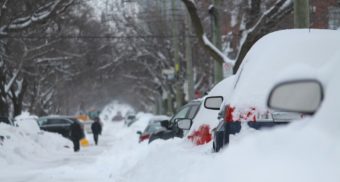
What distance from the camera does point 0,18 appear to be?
2750cm

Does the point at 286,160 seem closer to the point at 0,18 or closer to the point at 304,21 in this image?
the point at 304,21

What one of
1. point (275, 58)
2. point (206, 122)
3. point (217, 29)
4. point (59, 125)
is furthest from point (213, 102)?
point (59, 125)

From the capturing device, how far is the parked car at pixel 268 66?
16.5ft

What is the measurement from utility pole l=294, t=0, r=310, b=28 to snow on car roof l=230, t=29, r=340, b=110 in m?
7.87

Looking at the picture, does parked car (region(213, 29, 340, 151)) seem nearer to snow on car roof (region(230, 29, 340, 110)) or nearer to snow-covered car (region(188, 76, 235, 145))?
snow on car roof (region(230, 29, 340, 110))

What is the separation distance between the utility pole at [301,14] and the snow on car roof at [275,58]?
25.8ft

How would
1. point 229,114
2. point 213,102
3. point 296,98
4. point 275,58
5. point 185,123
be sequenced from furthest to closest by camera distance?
point 185,123
point 213,102
point 229,114
point 275,58
point 296,98

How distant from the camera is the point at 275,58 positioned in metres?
5.32

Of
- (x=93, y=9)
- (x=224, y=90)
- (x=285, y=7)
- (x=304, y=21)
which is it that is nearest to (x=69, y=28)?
(x=93, y=9)

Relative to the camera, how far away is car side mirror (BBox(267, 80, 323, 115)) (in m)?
3.70

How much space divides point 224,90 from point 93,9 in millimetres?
28823

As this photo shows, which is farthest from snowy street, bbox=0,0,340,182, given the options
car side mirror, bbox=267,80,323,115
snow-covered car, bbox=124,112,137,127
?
snow-covered car, bbox=124,112,137,127

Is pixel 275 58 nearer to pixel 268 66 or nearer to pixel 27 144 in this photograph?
pixel 268 66

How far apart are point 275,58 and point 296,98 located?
1.62 metres
